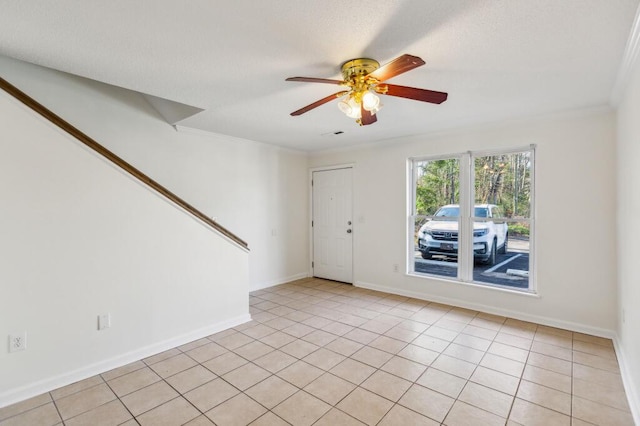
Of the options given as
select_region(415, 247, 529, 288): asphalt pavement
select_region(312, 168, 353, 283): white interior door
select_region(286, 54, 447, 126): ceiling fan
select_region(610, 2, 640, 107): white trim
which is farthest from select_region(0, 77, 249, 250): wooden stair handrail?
select_region(610, 2, 640, 107): white trim

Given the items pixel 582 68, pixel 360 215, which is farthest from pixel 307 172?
pixel 582 68

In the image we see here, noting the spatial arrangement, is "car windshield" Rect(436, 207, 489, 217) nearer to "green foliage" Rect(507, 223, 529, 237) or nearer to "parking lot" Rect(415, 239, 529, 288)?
"green foliage" Rect(507, 223, 529, 237)

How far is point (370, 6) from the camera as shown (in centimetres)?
156

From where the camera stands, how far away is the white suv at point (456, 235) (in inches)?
152

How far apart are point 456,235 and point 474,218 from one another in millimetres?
324

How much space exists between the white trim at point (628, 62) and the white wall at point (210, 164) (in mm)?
4069

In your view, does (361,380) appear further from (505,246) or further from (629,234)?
(505,246)

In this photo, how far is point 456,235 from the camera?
4148 mm

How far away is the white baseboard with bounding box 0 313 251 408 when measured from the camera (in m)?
2.11

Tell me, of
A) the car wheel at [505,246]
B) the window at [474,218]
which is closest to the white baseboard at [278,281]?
the window at [474,218]

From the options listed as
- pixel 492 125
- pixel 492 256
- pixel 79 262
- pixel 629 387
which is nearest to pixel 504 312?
pixel 492 256

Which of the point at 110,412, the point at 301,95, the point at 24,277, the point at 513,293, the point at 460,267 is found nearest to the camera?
the point at 110,412

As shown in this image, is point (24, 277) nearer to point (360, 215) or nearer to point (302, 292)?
point (302, 292)

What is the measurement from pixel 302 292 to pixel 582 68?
397 centimetres
